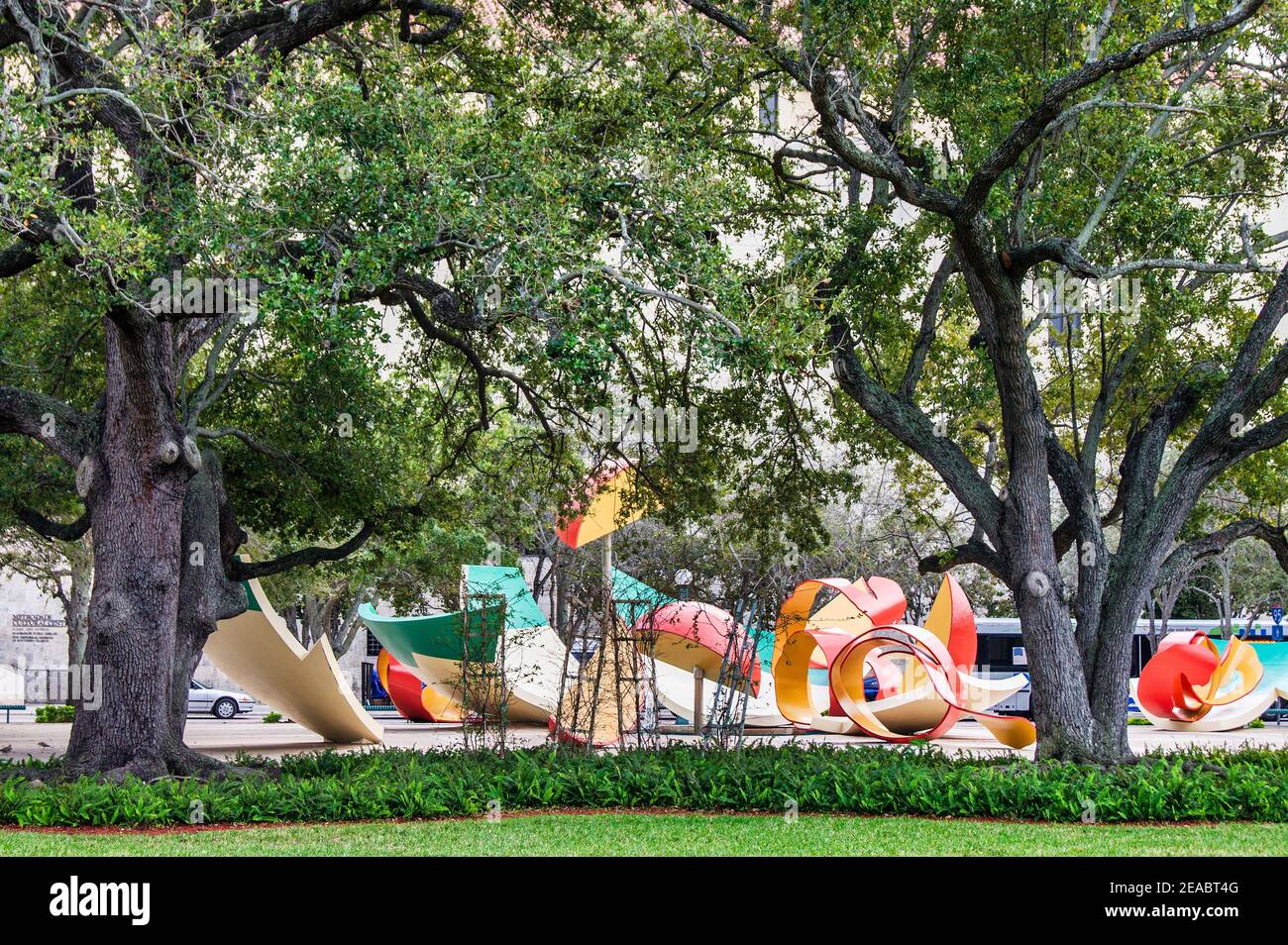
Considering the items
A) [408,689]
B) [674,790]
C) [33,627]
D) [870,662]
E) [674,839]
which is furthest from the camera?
[33,627]

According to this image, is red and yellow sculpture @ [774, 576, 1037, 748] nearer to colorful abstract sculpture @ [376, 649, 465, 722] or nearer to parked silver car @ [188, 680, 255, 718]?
colorful abstract sculpture @ [376, 649, 465, 722]

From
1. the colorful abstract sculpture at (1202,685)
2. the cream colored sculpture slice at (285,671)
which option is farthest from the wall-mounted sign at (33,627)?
the colorful abstract sculpture at (1202,685)

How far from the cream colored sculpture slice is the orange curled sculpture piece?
16.0m

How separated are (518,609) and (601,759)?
10071 mm

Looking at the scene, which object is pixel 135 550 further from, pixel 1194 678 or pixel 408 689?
pixel 1194 678

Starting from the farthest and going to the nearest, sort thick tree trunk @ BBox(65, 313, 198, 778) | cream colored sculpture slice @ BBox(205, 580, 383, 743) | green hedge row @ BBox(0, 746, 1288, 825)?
cream colored sculpture slice @ BBox(205, 580, 383, 743) → thick tree trunk @ BBox(65, 313, 198, 778) → green hedge row @ BBox(0, 746, 1288, 825)

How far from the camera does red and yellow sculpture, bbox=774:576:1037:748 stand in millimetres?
20469

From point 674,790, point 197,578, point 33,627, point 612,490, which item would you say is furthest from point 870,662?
point 33,627

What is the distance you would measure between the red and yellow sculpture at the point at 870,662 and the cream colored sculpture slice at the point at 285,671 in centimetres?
772

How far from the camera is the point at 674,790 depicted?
12.8 m

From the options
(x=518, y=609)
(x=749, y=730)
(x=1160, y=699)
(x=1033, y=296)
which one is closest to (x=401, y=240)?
(x=1033, y=296)

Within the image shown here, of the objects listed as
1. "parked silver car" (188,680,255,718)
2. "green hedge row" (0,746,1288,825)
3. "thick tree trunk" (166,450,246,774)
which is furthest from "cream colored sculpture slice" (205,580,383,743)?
"parked silver car" (188,680,255,718)

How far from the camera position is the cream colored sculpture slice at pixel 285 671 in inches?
814

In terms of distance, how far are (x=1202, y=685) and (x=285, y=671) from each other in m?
18.6
